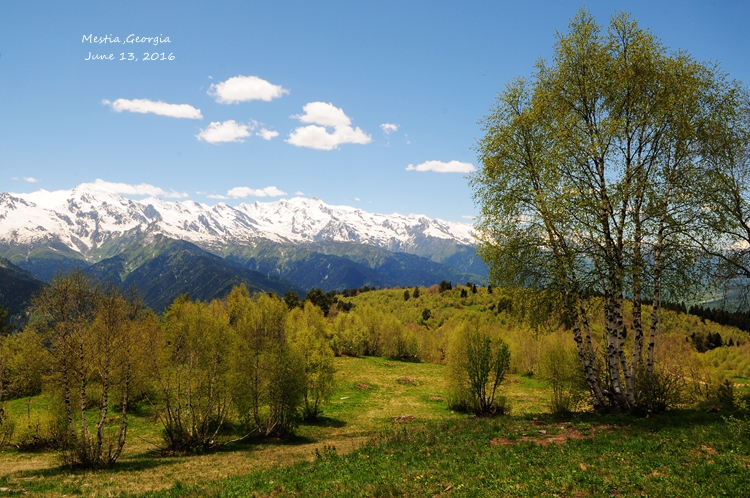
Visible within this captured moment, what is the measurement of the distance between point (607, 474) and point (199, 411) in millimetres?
33014

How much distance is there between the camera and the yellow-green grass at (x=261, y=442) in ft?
68.5

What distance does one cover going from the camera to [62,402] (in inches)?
1312

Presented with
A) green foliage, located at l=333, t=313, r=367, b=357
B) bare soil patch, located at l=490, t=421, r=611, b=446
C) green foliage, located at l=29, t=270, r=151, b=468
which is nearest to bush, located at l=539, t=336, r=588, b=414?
bare soil patch, located at l=490, t=421, r=611, b=446

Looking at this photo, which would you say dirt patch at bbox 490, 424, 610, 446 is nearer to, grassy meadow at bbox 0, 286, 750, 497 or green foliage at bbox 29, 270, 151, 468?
grassy meadow at bbox 0, 286, 750, 497

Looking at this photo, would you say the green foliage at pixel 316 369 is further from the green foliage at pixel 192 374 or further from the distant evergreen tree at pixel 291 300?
the distant evergreen tree at pixel 291 300

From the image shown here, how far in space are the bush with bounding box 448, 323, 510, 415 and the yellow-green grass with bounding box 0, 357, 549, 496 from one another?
3.17 m

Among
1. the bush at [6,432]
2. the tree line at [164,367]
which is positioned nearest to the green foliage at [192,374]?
the tree line at [164,367]

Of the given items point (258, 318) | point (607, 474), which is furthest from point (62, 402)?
point (607, 474)

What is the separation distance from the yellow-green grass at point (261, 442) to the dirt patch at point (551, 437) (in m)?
9.71

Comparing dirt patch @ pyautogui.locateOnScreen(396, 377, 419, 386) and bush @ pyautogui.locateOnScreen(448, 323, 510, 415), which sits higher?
bush @ pyautogui.locateOnScreen(448, 323, 510, 415)

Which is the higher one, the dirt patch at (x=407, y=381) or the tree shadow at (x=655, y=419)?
the tree shadow at (x=655, y=419)

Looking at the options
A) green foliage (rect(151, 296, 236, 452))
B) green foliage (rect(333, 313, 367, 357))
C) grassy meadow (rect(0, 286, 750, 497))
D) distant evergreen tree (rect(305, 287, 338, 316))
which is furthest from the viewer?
distant evergreen tree (rect(305, 287, 338, 316))

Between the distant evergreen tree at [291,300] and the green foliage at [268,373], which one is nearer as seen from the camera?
the green foliage at [268,373]

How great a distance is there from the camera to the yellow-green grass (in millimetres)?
20891
